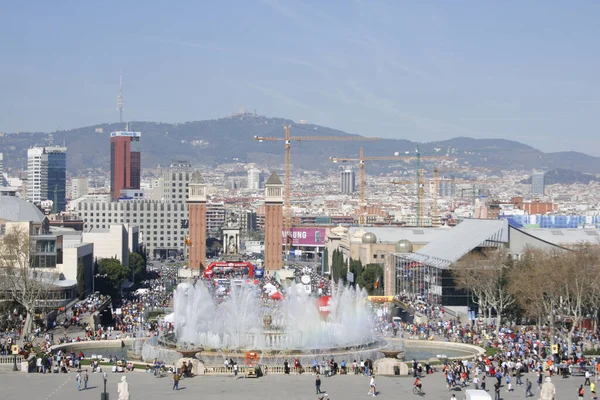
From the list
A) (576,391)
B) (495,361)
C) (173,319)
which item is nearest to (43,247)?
(173,319)

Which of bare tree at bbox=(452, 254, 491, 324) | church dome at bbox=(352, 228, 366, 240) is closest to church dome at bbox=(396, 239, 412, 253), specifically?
church dome at bbox=(352, 228, 366, 240)

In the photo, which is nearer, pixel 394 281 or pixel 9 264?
pixel 9 264

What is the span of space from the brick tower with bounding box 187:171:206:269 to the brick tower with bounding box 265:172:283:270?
9.80 metres

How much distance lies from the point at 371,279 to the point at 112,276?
23098 millimetres

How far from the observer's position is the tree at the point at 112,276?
97500 millimetres

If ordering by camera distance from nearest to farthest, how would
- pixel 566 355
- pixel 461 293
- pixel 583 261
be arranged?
pixel 566 355
pixel 583 261
pixel 461 293

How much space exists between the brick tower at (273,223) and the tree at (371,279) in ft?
171

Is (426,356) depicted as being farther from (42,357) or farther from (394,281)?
(394,281)

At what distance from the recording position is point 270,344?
53.8m

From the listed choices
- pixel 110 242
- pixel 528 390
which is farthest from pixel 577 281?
pixel 110 242

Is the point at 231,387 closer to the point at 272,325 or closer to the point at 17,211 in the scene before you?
the point at 272,325

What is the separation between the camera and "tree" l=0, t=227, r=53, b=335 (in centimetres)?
6494

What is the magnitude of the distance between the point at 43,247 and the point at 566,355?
39803 mm

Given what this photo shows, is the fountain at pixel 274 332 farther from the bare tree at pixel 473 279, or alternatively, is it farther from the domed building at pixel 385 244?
the domed building at pixel 385 244
